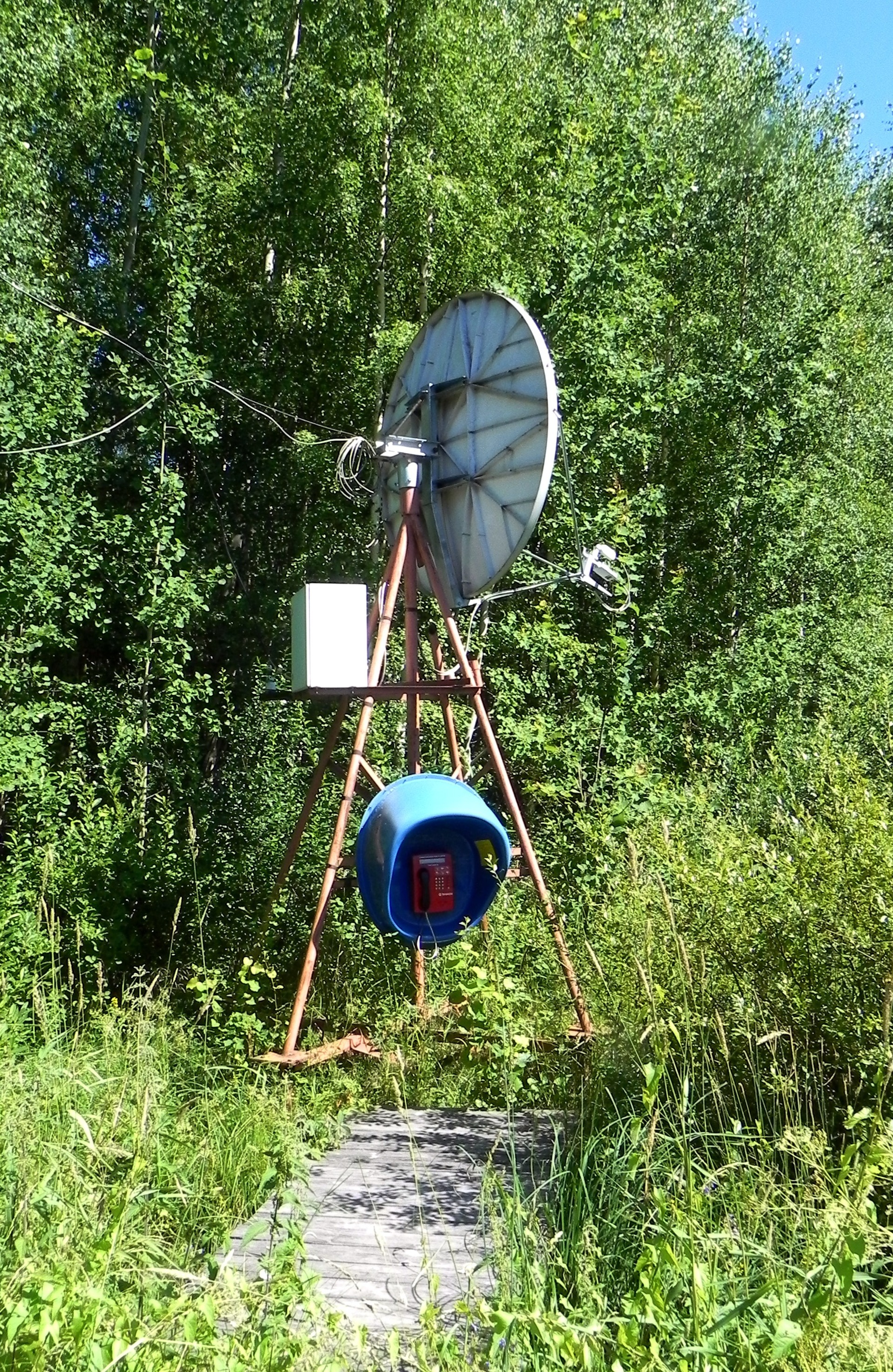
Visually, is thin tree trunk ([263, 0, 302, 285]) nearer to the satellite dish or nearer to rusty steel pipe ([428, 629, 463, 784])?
the satellite dish

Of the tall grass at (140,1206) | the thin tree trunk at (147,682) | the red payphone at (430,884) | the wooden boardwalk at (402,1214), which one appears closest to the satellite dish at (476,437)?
the red payphone at (430,884)

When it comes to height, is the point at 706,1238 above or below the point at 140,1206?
above

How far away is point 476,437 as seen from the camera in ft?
18.3

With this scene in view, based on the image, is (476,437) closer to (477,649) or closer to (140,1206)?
(477,649)

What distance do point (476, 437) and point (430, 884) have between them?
226 centimetres

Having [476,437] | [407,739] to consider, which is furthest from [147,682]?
[476,437]

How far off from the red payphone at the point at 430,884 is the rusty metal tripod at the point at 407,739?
16.2 inches

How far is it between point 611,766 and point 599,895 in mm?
1375

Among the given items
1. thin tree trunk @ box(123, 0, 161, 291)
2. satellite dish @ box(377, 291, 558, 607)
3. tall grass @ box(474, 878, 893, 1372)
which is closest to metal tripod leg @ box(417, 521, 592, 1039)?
satellite dish @ box(377, 291, 558, 607)

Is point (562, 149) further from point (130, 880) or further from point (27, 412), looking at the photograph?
point (130, 880)

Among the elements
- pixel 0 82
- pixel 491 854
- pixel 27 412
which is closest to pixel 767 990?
pixel 491 854

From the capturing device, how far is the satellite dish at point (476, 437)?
16.7ft

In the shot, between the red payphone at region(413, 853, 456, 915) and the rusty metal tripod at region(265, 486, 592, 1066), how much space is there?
1.35 feet

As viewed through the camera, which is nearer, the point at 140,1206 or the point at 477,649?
the point at 140,1206
